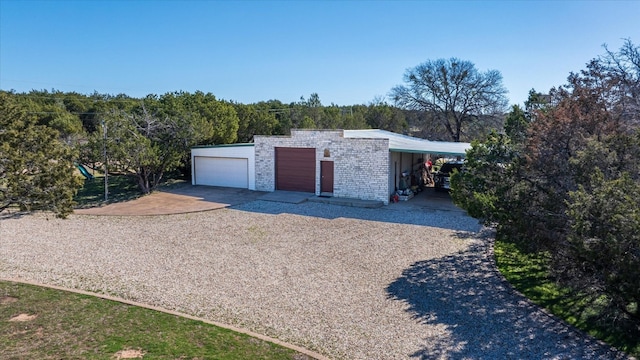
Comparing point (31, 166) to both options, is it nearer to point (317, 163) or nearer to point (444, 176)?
point (317, 163)

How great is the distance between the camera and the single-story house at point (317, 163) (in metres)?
19.5

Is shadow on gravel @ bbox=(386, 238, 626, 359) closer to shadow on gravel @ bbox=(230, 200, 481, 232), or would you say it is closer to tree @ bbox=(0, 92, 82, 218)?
shadow on gravel @ bbox=(230, 200, 481, 232)

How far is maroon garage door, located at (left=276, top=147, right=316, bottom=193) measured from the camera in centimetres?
2138

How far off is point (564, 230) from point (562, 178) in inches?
52.5

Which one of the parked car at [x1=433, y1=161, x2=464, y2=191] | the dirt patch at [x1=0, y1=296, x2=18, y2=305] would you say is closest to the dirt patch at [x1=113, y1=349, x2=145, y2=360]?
the dirt patch at [x1=0, y1=296, x2=18, y2=305]

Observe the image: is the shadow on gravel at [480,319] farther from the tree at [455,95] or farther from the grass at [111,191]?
the tree at [455,95]

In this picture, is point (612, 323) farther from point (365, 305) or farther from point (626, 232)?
point (365, 305)

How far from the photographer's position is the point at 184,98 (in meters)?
27.6

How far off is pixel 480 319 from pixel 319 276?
396 cm

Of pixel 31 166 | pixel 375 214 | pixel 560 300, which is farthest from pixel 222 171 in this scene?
pixel 560 300

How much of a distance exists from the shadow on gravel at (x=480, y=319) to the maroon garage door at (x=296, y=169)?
35.7 feet

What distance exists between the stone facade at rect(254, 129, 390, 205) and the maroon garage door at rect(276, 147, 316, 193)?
0.34 meters

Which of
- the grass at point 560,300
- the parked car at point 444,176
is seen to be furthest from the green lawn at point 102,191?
the grass at point 560,300

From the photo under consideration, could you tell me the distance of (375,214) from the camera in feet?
57.4
